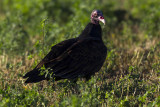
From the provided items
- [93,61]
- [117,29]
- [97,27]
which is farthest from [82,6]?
[93,61]

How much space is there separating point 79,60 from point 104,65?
1.47 meters

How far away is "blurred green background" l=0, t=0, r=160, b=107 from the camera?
14.0 feet

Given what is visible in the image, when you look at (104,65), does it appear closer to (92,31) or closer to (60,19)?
(92,31)

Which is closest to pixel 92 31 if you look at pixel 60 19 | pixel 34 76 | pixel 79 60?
pixel 79 60

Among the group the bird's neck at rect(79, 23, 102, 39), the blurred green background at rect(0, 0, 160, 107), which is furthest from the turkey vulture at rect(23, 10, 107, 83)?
the blurred green background at rect(0, 0, 160, 107)

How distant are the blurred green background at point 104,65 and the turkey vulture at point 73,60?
0.22 m

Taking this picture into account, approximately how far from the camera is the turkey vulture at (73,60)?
4621 mm

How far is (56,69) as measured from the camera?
4.62 m

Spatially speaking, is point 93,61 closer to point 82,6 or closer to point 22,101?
point 22,101

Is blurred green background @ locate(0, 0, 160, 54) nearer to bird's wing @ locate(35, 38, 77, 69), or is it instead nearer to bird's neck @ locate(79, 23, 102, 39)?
bird's neck @ locate(79, 23, 102, 39)

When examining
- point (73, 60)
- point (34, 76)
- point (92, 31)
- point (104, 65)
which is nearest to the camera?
point (34, 76)

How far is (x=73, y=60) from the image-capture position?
15.5 feet

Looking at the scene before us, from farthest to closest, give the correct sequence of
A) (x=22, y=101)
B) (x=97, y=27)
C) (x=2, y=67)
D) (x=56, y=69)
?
(x=2, y=67)
(x=97, y=27)
(x=56, y=69)
(x=22, y=101)

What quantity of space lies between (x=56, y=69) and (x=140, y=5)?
570 centimetres
